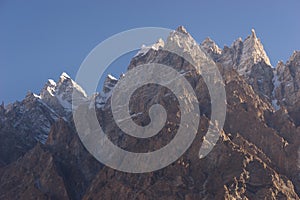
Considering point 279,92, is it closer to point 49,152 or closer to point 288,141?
point 288,141

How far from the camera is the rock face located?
133m

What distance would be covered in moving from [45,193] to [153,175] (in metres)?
31.3

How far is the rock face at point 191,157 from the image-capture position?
13325 centimetres

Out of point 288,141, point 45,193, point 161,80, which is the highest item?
point 161,80

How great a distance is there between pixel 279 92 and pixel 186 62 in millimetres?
30235

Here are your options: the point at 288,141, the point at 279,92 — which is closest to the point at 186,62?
the point at 279,92

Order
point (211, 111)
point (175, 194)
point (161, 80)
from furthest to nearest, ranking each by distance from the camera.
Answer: point (161, 80)
point (211, 111)
point (175, 194)

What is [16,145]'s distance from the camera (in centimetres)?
19925

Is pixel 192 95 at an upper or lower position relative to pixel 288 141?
upper

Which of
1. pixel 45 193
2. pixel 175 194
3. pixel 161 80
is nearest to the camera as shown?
pixel 175 194

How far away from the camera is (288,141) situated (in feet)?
508

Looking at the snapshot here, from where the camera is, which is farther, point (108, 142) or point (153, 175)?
point (108, 142)

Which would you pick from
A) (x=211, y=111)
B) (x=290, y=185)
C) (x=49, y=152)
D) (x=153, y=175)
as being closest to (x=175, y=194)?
(x=153, y=175)

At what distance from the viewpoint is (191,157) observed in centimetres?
14012
